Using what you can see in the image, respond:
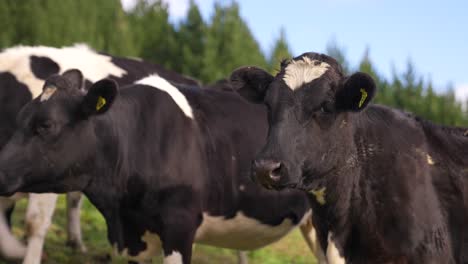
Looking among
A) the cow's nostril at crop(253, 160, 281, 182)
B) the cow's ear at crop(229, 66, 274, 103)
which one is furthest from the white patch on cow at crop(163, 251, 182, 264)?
the cow's nostril at crop(253, 160, 281, 182)

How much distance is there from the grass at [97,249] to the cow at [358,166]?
408 centimetres

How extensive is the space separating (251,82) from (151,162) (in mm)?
1547

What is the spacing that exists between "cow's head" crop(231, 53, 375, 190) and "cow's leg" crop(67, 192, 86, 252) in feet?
17.1

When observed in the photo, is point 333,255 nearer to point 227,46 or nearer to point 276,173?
point 276,173

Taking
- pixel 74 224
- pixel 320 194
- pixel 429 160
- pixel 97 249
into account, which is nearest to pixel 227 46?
pixel 97 249

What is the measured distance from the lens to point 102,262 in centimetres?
863

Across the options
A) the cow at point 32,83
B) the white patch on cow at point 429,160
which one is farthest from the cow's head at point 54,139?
the white patch on cow at point 429,160

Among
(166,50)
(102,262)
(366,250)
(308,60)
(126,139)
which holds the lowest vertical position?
(166,50)

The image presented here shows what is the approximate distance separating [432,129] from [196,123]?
2.33 m

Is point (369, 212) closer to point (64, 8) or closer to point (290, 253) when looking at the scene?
point (290, 253)

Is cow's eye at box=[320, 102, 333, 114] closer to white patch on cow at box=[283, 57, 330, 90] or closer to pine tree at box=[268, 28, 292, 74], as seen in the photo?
white patch on cow at box=[283, 57, 330, 90]

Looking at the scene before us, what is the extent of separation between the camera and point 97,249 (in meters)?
9.48

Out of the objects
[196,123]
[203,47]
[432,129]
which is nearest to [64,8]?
[203,47]

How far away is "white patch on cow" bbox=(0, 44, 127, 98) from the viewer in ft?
25.6
